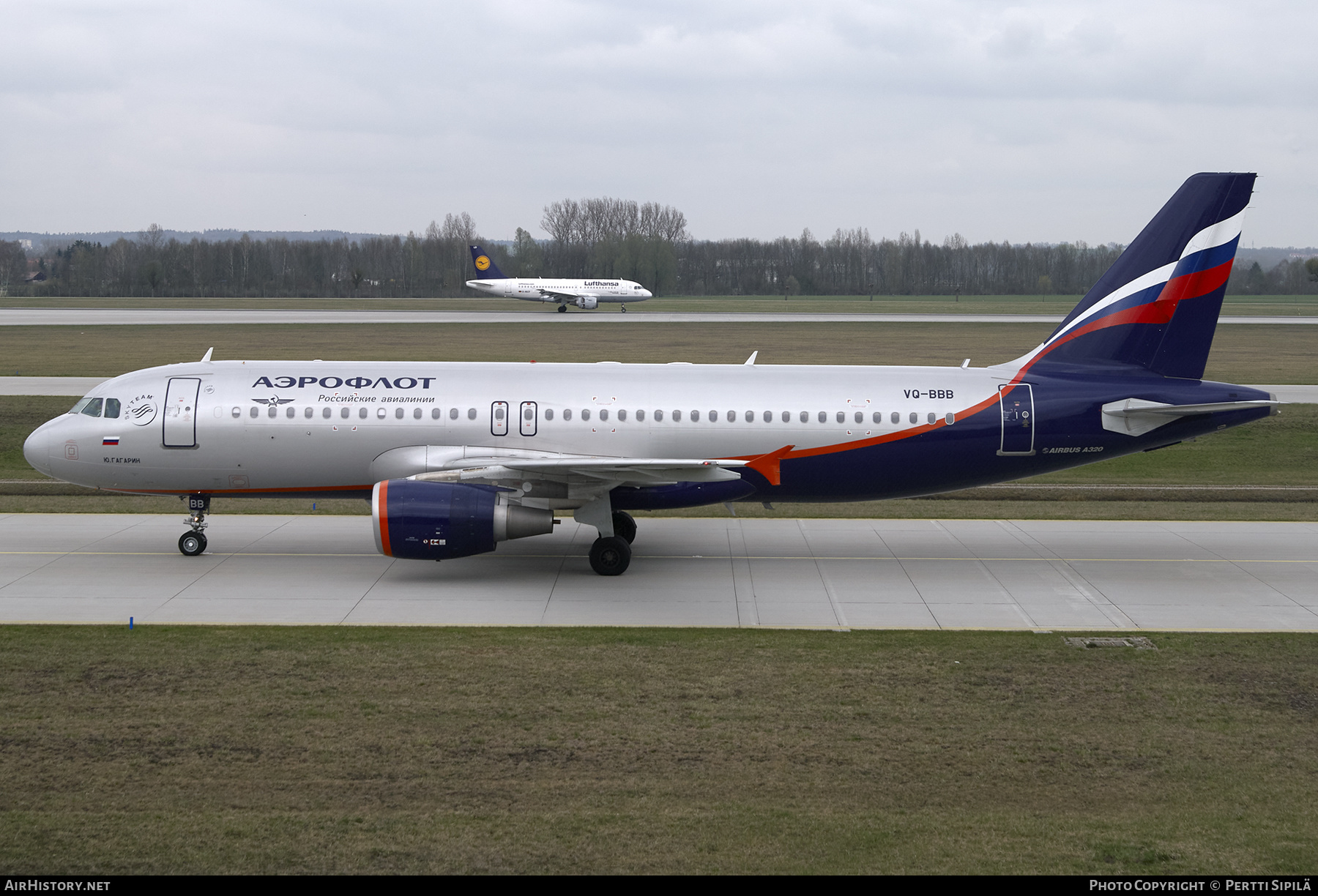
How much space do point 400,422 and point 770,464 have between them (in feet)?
23.3

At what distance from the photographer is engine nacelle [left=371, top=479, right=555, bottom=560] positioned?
1975cm

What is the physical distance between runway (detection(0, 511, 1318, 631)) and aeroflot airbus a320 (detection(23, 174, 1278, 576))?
1.46 metres

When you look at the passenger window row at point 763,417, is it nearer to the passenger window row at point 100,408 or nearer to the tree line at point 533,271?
the passenger window row at point 100,408

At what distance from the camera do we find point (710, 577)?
21.8 m

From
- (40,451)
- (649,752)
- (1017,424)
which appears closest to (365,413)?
(40,451)

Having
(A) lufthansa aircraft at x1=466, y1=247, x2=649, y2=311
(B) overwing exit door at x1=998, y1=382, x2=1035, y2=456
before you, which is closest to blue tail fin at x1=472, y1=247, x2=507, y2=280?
(A) lufthansa aircraft at x1=466, y1=247, x2=649, y2=311

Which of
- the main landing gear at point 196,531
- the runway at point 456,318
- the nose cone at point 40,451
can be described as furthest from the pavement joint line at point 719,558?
the runway at point 456,318

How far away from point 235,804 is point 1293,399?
142ft

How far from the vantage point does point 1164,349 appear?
2256 cm

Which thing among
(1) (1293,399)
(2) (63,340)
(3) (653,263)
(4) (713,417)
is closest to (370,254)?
(3) (653,263)

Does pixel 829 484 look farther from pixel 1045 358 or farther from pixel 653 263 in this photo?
pixel 653 263

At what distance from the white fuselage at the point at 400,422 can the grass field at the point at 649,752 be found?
16.1 feet

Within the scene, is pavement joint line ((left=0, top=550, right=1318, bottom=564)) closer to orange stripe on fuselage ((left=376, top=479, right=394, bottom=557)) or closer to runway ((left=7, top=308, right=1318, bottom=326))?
orange stripe on fuselage ((left=376, top=479, right=394, bottom=557))

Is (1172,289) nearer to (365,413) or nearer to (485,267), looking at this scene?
(365,413)
